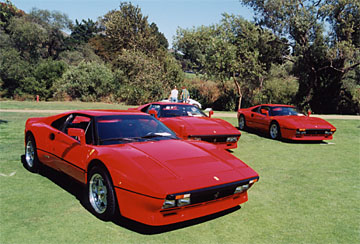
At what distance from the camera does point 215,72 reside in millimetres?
22984

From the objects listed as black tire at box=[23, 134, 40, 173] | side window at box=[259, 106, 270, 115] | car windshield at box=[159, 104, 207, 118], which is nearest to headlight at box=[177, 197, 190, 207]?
black tire at box=[23, 134, 40, 173]

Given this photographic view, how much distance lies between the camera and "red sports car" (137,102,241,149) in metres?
6.76

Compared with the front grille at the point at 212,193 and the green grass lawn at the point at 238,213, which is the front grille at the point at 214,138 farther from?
the front grille at the point at 212,193

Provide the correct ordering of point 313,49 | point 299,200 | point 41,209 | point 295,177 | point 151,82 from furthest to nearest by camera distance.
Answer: point 151,82 → point 313,49 → point 295,177 → point 299,200 → point 41,209

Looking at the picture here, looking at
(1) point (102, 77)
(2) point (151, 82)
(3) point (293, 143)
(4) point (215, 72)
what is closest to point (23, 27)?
(1) point (102, 77)

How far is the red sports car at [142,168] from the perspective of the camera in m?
3.04

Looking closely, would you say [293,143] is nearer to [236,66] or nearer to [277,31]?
[236,66]

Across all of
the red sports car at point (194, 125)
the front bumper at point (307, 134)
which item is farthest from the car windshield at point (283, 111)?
the red sports car at point (194, 125)

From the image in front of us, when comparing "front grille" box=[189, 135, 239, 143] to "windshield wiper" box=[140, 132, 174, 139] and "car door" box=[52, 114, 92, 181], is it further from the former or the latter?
"car door" box=[52, 114, 92, 181]

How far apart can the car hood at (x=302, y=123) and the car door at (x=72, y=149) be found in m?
6.90

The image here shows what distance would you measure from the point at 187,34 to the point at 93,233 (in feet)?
146

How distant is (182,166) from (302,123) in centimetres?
739

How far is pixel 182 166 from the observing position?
11.0 feet

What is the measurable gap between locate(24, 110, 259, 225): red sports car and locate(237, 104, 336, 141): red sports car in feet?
20.1
